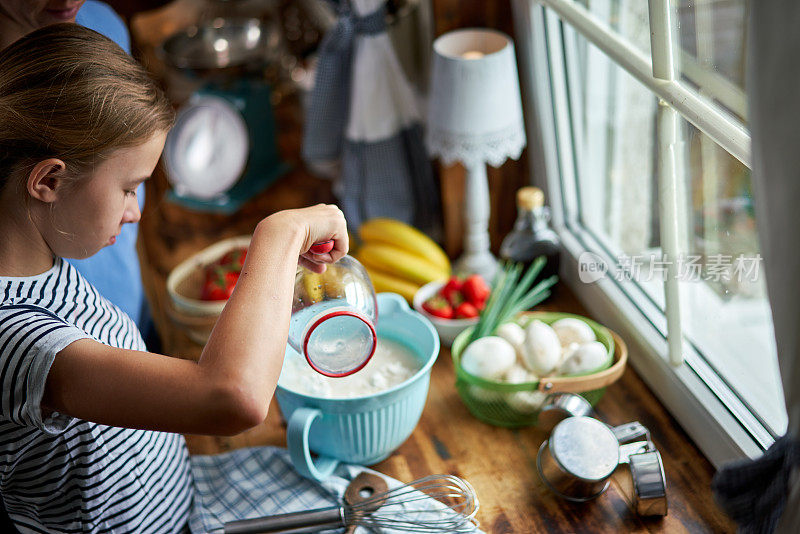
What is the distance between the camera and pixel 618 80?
1.15 m

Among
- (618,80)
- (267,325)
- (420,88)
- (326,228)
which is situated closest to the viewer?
(267,325)

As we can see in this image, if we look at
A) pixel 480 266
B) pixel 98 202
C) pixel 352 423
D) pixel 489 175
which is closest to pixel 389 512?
pixel 352 423

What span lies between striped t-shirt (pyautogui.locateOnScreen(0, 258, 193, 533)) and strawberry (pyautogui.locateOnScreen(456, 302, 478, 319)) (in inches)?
19.0

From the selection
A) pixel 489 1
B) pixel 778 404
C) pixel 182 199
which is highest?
pixel 489 1

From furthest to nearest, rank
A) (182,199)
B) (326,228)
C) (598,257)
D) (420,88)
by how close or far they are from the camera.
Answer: (182,199) → (420,88) → (598,257) → (326,228)

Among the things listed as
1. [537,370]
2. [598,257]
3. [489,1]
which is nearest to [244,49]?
[489,1]

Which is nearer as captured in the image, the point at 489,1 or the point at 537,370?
the point at 537,370

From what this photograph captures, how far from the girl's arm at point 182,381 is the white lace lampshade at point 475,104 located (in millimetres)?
645

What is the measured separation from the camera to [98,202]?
2.37 feet

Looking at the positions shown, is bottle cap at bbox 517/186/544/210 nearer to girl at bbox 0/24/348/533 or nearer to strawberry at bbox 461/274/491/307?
strawberry at bbox 461/274/491/307

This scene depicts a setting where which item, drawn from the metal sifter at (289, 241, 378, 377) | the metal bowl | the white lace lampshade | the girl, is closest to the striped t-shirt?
the girl

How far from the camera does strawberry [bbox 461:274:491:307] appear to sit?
122cm

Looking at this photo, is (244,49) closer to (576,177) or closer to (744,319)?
(576,177)

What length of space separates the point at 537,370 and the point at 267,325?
481 millimetres
